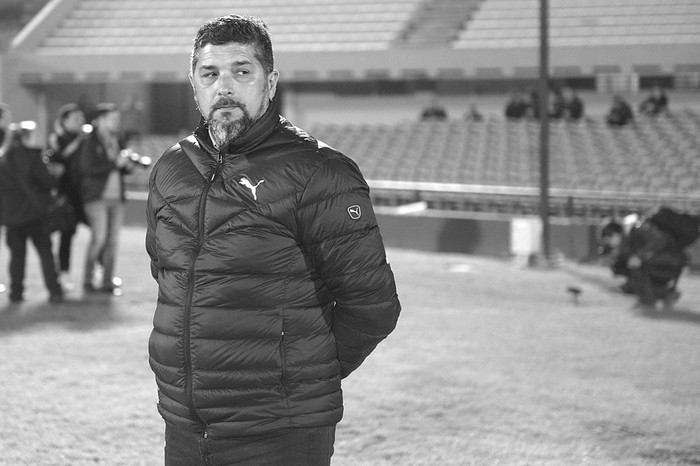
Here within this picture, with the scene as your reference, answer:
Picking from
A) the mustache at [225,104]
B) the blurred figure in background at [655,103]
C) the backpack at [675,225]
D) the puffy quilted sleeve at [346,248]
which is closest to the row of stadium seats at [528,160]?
the blurred figure in background at [655,103]

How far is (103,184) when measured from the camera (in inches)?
336

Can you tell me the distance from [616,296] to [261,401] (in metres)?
7.61

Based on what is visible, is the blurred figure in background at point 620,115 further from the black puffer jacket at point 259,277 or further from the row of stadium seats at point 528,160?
the black puffer jacket at point 259,277

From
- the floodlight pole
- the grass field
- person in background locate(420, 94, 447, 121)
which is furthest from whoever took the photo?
person in background locate(420, 94, 447, 121)

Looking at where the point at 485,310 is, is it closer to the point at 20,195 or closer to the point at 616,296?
the point at 616,296

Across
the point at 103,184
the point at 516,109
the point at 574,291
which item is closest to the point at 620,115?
the point at 516,109

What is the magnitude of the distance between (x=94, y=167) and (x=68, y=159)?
1.53 ft

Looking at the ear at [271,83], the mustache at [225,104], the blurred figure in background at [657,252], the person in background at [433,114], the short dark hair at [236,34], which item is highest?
the short dark hair at [236,34]

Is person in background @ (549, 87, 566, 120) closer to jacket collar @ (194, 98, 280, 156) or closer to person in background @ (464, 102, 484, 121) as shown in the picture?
person in background @ (464, 102, 484, 121)

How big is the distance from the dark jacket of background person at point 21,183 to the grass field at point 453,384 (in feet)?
2.52

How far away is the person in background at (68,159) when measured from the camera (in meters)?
8.71

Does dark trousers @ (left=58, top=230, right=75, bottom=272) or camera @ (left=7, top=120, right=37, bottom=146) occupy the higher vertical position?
camera @ (left=7, top=120, right=37, bottom=146)

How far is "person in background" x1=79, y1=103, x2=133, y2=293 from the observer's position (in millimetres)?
8469

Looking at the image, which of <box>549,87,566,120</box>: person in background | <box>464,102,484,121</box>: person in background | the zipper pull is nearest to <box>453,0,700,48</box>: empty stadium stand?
<box>464,102,484,121</box>: person in background
